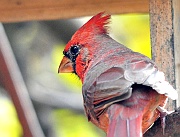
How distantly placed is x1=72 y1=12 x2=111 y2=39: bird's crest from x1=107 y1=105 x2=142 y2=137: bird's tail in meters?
0.74

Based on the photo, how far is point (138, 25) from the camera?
562 cm

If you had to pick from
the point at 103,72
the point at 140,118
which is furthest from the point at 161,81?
the point at 103,72

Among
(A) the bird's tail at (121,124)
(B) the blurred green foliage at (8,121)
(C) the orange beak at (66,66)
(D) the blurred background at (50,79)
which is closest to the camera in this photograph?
(A) the bird's tail at (121,124)

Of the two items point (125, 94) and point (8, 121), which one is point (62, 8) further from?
point (8, 121)

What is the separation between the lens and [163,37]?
308cm

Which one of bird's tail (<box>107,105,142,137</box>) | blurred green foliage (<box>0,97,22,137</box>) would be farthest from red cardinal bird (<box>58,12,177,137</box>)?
blurred green foliage (<box>0,97,22,137</box>)

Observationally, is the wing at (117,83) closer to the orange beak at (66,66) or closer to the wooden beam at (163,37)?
the wooden beam at (163,37)

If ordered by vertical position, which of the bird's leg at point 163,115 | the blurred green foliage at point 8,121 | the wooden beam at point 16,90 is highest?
the bird's leg at point 163,115

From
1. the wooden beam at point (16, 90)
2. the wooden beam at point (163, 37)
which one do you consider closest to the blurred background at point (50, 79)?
the wooden beam at point (16, 90)

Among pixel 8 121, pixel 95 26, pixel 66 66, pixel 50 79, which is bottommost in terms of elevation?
pixel 8 121

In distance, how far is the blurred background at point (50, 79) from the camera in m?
5.29

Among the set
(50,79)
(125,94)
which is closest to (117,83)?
(125,94)

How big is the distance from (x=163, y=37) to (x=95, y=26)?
43 cm

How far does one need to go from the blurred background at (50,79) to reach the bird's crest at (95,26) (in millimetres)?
1793
